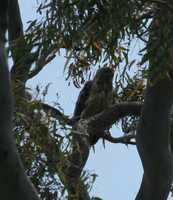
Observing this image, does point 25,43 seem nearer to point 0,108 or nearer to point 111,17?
point 111,17

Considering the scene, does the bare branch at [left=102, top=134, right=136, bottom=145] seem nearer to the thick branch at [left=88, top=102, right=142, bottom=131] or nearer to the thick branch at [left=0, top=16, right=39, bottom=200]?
the thick branch at [left=88, top=102, right=142, bottom=131]

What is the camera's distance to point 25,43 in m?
3.43

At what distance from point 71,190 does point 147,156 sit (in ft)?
1.21

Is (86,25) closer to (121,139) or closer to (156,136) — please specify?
(156,136)

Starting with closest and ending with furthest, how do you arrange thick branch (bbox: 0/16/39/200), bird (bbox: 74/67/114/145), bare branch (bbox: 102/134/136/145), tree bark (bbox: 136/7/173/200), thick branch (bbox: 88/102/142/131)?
thick branch (bbox: 0/16/39/200) → tree bark (bbox: 136/7/173/200) → thick branch (bbox: 88/102/142/131) → bare branch (bbox: 102/134/136/145) → bird (bbox: 74/67/114/145)

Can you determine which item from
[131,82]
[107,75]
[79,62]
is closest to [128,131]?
[131,82]

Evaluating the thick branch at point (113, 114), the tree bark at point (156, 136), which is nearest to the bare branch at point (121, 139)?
the thick branch at point (113, 114)

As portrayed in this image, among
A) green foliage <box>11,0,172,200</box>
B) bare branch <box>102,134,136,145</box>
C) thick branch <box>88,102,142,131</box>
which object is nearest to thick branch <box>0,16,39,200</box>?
green foliage <box>11,0,172,200</box>

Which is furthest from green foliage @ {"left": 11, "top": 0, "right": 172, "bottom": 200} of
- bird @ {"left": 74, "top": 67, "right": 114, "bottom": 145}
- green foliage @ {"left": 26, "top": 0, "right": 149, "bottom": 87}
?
bird @ {"left": 74, "top": 67, "right": 114, "bottom": 145}

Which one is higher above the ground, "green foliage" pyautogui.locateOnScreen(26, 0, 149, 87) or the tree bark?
"green foliage" pyautogui.locateOnScreen(26, 0, 149, 87)

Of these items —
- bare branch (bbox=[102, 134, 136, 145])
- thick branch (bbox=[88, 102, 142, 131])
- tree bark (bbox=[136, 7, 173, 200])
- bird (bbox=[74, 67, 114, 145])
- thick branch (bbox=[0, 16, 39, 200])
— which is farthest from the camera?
bird (bbox=[74, 67, 114, 145])

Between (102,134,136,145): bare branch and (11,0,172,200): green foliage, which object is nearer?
(11,0,172,200): green foliage

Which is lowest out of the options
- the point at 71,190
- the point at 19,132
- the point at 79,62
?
the point at 71,190

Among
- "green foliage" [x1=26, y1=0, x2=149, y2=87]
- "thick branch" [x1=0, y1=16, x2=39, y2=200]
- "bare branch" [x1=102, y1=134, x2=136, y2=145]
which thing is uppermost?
"green foliage" [x1=26, y1=0, x2=149, y2=87]
